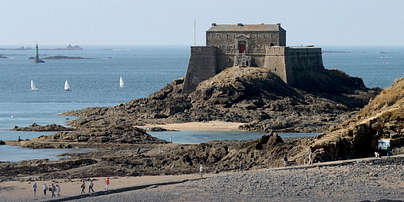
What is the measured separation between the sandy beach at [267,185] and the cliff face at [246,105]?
2200 centimetres

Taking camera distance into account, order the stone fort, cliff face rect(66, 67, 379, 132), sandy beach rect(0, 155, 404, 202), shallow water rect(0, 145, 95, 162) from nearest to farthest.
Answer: sandy beach rect(0, 155, 404, 202), shallow water rect(0, 145, 95, 162), cliff face rect(66, 67, 379, 132), the stone fort

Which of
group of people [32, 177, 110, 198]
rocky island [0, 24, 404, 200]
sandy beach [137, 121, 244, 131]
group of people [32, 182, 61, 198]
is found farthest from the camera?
sandy beach [137, 121, 244, 131]

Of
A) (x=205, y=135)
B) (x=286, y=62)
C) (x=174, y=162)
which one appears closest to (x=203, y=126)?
(x=205, y=135)

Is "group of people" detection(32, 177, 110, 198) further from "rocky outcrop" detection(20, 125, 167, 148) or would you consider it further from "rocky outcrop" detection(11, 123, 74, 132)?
"rocky outcrop" detection(11, 123, 74, 132)

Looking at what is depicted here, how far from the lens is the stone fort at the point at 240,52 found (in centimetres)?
7650

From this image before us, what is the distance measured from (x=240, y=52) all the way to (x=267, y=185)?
41.2m

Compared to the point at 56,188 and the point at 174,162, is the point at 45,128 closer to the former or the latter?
the point at 174,162

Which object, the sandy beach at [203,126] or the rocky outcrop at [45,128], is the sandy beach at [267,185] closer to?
the rocky outcrop at [45,128]

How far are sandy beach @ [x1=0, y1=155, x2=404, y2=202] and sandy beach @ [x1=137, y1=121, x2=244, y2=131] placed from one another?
73.6ft

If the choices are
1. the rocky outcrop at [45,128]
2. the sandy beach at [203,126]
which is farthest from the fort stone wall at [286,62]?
the rocky outcrop at [45,128]

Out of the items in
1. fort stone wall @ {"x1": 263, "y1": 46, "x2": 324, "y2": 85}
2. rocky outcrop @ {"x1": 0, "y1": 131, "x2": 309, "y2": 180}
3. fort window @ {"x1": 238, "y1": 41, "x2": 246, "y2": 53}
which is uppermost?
fort window @ {"x1": 238, "y1": 41, "x2": 246, "y2": 53}

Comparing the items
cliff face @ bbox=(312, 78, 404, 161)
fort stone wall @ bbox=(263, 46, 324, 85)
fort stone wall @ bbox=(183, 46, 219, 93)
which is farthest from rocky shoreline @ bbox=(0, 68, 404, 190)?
fort stone wall @ bbox=(263, 46, 324, 85)

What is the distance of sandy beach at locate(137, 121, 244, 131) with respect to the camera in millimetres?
63353

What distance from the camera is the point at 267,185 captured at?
37.6 m
